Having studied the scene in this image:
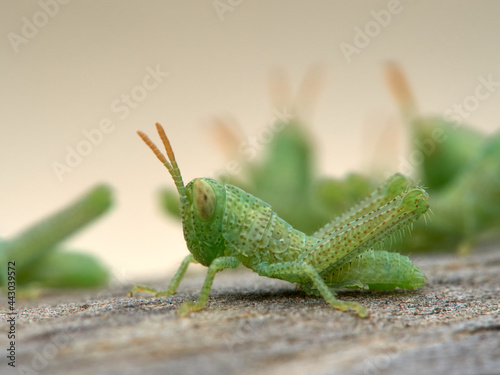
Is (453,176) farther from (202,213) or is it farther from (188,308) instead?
(188,308)

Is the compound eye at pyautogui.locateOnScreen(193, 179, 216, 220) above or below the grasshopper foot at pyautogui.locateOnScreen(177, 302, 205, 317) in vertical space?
above

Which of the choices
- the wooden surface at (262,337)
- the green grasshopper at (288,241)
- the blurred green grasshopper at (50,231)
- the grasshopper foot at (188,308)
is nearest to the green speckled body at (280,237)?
the green grasshopper at (288,241)

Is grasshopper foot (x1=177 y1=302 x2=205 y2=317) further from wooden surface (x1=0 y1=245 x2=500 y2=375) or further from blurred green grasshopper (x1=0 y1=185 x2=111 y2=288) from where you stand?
blurred green grasshopper (x1=0 y1=185 x2=111 y2=288)

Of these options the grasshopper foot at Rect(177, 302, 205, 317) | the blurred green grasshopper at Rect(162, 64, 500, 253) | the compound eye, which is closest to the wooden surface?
the grasshopper foot at Rect(177, 302, 205, 317)

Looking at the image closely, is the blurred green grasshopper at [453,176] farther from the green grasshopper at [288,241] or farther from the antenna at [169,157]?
the antenna at [169,157]

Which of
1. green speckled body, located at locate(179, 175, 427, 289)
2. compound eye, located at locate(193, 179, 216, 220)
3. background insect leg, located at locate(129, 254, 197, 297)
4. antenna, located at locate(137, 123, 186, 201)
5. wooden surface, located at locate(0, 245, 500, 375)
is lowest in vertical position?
wooden surface, located at locate(0, 245, 500, 375)

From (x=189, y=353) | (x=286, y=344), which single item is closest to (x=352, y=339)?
(x=286, y=344)

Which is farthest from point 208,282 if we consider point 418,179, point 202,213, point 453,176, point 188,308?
point 453,176
